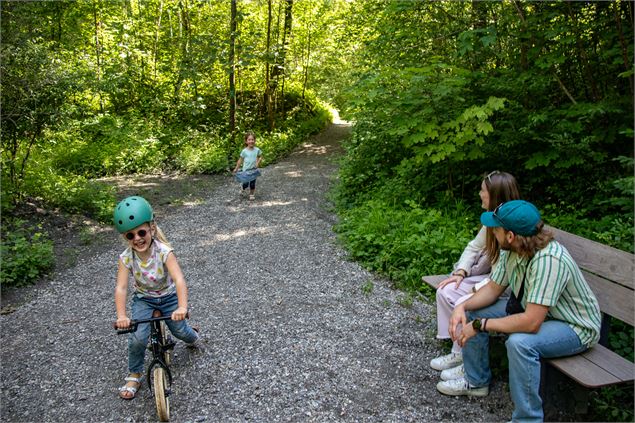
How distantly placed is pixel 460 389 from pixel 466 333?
59 centimetres

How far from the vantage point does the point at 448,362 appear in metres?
3.98

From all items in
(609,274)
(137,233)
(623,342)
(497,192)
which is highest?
(497,192)

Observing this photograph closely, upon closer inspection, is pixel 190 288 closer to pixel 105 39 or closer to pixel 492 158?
pixel 492 158

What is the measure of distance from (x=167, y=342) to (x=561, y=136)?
5.26m

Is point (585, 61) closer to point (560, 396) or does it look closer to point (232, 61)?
point (560, 396)

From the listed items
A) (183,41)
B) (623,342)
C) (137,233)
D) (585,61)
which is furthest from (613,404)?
(183,41)

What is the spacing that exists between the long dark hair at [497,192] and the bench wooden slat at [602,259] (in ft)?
2.14

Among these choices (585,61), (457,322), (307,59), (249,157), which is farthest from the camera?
(307,59)

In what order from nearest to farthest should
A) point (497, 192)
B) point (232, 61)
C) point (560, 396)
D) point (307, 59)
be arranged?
point (560, 396), point (497, 192), point (232, 61), point (307, 59)

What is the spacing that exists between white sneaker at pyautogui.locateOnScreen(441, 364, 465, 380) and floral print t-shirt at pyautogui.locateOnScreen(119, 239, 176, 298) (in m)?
2.52

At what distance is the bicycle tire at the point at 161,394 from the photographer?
130 inches

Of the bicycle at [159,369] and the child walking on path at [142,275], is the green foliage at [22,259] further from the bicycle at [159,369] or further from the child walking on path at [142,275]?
the bicycle at [159,369]

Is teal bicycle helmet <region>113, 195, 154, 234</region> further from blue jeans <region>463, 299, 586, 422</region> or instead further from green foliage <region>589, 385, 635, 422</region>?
green foliage <region>589, 385, 635, 422</region>

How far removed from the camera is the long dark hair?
366 cm
